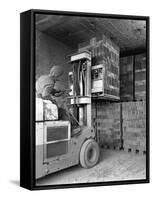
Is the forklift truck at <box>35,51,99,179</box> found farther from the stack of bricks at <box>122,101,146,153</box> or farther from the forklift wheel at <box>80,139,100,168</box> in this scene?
the stack of bricks at <box>122,101,146,153</box>

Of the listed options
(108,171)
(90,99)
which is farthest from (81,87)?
(108,171)

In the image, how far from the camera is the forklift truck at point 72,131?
3.79 meters

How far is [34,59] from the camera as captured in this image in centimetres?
376

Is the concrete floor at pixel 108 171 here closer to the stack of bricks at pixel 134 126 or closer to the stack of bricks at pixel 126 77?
the stack of bricks at pixel 134 126

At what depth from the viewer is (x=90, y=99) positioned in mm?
4043

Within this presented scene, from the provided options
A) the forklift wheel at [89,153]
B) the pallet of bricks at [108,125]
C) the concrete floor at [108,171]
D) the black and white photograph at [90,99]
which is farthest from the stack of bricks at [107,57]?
the concrete floor at [108,171]

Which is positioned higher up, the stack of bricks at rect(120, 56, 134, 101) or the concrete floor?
the stack of bricks at rect(120, 56, 134, 101)

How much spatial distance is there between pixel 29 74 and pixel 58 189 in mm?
1152

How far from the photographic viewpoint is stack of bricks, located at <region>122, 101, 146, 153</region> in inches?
166

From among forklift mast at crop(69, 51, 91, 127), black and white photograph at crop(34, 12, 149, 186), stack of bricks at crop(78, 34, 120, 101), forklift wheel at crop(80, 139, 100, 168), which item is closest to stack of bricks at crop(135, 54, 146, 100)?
black and white photograph at crop(34, 12, 149, 186)

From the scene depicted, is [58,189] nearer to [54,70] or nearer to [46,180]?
[46,180]

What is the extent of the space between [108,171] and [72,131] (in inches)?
23.1

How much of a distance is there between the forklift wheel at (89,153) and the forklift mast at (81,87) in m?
0.20

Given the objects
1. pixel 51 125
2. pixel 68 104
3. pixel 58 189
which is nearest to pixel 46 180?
pixel 58 189
